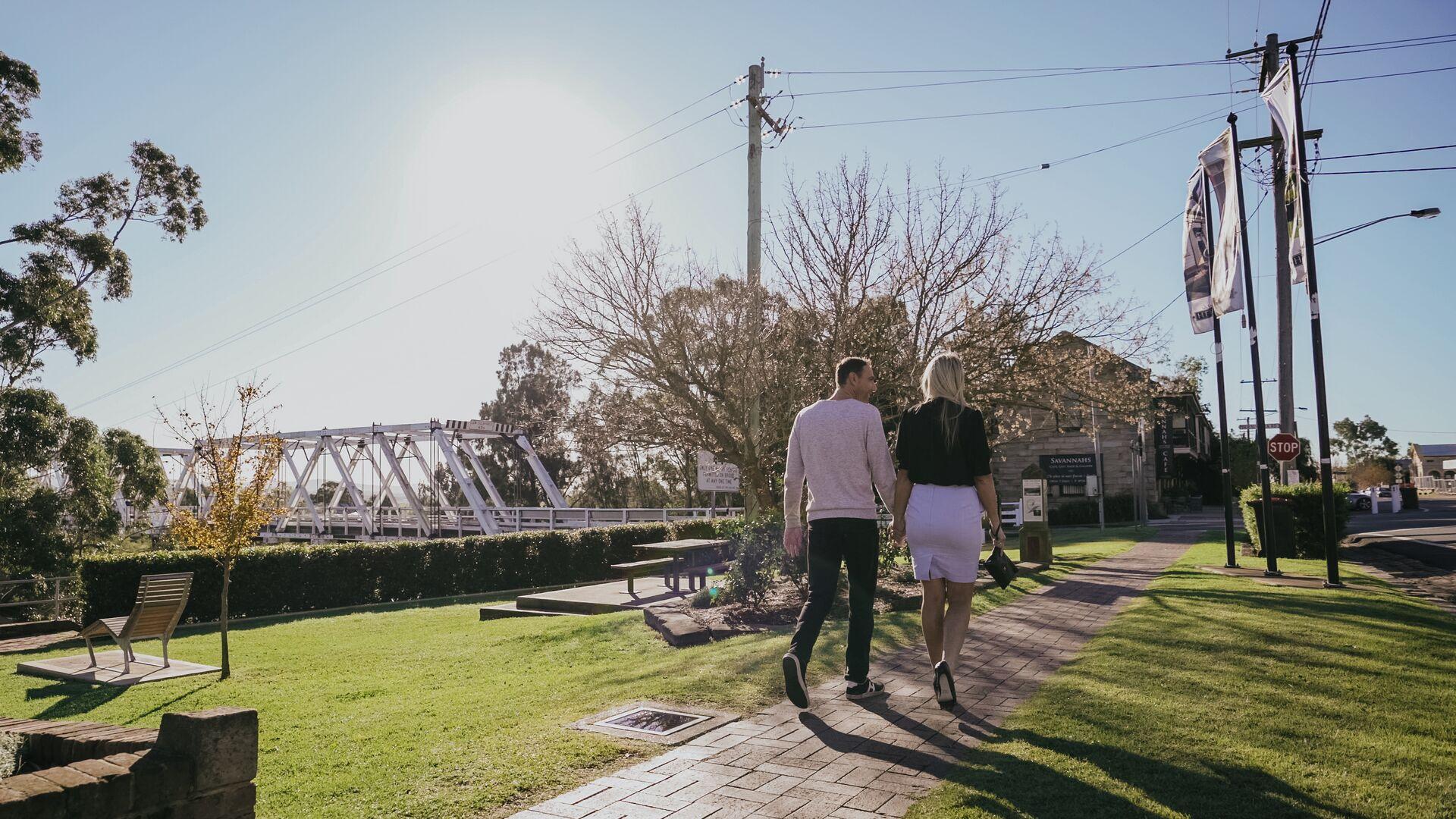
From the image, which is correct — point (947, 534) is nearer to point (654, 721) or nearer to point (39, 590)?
point (654, 721)

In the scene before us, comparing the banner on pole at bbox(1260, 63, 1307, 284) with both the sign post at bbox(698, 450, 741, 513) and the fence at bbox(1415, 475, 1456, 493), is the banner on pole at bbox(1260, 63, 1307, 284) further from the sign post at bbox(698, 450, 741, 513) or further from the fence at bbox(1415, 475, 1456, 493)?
the fence at bbox(1415, 475, 1456, 493)

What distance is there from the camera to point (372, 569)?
720 inches

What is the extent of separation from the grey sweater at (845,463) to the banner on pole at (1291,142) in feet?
31.9

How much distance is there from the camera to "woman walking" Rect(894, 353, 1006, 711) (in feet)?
15.3

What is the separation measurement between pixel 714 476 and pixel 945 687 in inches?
582

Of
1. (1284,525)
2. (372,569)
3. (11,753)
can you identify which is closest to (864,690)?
(11,753)

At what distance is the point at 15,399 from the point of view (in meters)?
20.3

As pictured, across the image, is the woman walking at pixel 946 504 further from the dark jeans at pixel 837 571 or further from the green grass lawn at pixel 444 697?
the green grass lawn at pixel 444 697

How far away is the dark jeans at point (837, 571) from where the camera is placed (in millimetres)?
4875

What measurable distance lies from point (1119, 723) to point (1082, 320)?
42.2ft

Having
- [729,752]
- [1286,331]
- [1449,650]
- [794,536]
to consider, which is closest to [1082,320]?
[1286,331]

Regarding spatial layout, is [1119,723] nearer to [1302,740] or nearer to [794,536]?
[1302,740]

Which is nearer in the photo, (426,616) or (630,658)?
(630,658)

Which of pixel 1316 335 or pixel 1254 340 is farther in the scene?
pixel 1254 340
